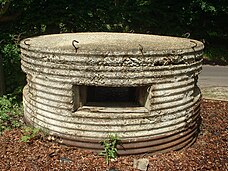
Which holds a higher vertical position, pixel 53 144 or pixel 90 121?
pixel 90 121

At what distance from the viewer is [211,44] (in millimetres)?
17875

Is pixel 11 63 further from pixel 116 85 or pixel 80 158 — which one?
pixel 116 85

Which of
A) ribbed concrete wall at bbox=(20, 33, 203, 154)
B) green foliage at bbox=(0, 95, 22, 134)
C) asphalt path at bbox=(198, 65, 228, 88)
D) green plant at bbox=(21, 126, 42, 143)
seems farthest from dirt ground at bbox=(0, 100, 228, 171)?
asphalt path at bbox=(198, 65, 228, 88)

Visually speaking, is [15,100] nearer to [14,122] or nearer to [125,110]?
[14,122]

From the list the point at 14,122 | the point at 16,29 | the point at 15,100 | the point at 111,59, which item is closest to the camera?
the point at 111,59

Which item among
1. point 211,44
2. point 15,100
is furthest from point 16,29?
point 211,44

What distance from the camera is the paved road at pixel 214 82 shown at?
9602 millimetres

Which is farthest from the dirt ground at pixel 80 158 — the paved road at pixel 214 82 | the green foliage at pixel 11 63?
the green foliage at pixel 11 63

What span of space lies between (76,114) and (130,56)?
4.35 feet

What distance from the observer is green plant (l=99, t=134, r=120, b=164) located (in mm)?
5121

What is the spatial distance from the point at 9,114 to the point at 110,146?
3.01m

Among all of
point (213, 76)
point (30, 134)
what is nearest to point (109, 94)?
point (30, 134)

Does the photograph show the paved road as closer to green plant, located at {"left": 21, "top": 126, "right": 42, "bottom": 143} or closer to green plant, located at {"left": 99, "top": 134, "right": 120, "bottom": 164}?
green plant, located at {"left": 99, "top": 134, "right": 120, "bottom": 164}

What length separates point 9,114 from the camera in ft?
23.1
